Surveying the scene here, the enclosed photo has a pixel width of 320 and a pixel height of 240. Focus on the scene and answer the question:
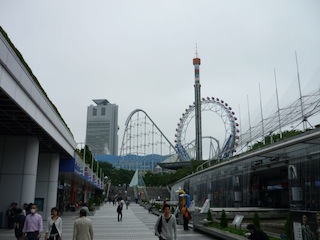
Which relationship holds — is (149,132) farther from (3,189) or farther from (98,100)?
(98,100)

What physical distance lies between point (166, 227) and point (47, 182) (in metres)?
17.8

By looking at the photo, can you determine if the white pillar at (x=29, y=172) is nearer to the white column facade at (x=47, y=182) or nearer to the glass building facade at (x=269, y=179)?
the white column facade at (x=47, y=182)

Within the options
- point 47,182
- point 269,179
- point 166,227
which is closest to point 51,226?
point 166,227

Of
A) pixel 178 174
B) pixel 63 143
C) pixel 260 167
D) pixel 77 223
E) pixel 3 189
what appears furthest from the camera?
pixel 178 174

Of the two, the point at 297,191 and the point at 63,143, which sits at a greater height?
the point at 63,143

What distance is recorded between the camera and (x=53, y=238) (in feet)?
26.5

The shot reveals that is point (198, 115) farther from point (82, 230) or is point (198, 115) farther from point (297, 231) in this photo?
point (82, 230)

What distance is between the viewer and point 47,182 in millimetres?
23281

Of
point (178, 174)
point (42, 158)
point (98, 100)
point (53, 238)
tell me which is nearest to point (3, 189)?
point (42, 158)

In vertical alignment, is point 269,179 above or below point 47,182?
above

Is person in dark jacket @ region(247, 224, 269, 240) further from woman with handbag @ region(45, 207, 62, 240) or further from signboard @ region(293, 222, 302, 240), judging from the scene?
woman with handbag @ region(45, 207, 62, 240)

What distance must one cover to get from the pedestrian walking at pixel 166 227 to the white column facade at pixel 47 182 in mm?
17426

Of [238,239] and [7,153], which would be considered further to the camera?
[7,153]

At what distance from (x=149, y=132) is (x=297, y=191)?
81878mm
